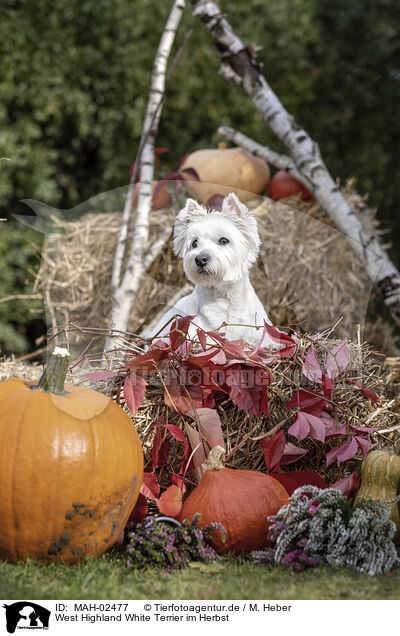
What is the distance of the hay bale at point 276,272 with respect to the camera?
108 inches

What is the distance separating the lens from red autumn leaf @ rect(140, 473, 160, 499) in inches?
67.3

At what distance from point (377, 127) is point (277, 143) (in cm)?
136

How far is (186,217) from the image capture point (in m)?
2.02

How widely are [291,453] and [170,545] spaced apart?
1.47ft

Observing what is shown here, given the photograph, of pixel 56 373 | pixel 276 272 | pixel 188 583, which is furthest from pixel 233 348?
pixel 276 272

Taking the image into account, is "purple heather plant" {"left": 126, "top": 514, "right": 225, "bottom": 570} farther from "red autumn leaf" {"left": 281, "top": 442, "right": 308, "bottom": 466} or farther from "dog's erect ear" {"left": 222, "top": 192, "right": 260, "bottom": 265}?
"dog's erect ear" {"left": 222, "top": 192, "right": 260, "bottom": 265}

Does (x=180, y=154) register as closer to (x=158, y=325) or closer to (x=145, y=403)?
(x=158, y=325)

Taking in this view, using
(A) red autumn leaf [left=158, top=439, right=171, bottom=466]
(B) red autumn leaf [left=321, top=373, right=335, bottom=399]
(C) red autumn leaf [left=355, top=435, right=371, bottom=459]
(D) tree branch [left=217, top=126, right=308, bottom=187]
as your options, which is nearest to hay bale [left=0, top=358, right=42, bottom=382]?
(A) red autumn leaf [left=158, top=439, right=171, bottom=466]

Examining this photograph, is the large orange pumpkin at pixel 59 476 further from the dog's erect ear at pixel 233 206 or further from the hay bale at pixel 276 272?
the hay bale at pixel 276 272

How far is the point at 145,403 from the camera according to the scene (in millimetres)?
1826

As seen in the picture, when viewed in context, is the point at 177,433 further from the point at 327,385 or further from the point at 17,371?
the point at 17,371

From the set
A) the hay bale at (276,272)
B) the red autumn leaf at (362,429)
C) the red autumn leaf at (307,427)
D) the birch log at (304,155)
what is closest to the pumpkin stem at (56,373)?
the red autumn leaf at (307,427)

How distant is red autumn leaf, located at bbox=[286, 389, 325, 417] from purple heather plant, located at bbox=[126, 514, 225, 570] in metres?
0.42
